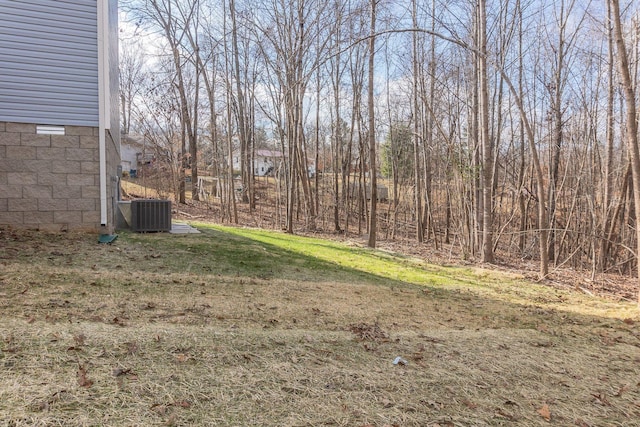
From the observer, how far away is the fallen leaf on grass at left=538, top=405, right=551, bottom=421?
103 inches

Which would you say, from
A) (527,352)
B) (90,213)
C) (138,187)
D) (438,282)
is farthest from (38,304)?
(138,187)

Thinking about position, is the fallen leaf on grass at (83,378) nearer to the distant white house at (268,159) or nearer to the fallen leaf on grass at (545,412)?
the fallen leaf on grass at (545,412)

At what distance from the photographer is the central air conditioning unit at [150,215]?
307 inches

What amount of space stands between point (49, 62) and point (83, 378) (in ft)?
17.9

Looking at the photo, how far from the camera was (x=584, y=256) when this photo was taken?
10930 mm

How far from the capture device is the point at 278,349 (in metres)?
3.16

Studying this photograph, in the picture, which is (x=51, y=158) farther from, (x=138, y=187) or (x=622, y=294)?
(x=138, y=187)

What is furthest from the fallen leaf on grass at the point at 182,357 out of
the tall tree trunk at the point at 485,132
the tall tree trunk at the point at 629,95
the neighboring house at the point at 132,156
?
the neighboring house at the point at 132,156

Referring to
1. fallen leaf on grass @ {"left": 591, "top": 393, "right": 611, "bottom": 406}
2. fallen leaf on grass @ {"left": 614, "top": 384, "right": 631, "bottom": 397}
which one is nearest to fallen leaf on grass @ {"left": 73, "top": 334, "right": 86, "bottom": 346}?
fallen leaf on grass @ {"left": 591, "top": 393, "right": 611, "bottom": 406}

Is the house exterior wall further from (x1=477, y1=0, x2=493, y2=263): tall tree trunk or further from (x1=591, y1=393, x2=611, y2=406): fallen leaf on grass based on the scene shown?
(x1=477, y1=0, x2=493, y2=263): tall tree trunk

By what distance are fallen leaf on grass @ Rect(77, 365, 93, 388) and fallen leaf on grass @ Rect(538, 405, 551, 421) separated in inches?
107

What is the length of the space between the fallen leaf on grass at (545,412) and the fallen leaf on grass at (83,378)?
2.72 m

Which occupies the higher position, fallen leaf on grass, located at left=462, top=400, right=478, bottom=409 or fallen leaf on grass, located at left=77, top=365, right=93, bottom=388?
fallen leaf on grass, located at left=77, top=365, right=93, bottom=388

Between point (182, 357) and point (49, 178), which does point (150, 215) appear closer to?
point (49, 178)
